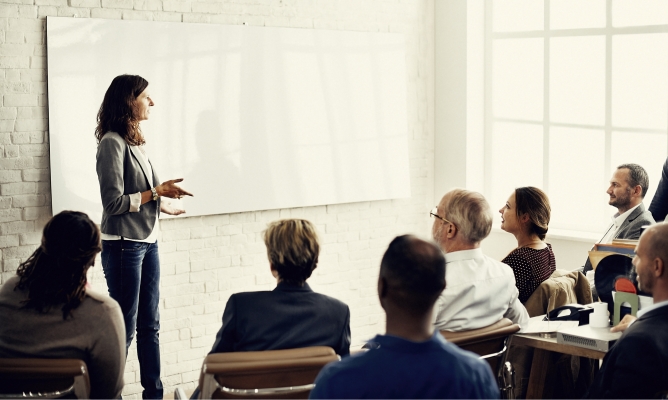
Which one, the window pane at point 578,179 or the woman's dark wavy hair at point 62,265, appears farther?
the window pane at point 578,179

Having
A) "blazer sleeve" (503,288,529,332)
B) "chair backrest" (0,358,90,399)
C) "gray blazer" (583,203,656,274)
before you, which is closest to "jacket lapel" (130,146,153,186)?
"chair backrest" (0,358,90,399)

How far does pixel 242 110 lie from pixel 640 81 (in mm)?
2851

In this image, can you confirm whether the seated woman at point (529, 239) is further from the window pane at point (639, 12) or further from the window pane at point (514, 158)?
the window pane at point (514, 158)

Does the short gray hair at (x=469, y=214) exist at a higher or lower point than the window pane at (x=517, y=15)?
lower

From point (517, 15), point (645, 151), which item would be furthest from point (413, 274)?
point (517, 15)

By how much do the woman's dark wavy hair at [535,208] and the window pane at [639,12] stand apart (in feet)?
8.40

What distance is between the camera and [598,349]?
3.14 meters

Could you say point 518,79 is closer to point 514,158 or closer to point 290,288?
point 514,158

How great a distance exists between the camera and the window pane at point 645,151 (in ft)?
19.7

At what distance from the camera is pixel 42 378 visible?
2572mm

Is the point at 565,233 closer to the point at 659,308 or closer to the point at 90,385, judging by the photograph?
the point at 659,308

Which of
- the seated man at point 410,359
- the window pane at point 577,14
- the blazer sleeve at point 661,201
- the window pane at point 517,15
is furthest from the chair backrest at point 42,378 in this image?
the window pane at point 517,15

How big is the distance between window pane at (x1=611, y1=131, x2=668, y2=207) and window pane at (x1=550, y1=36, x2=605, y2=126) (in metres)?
0.22

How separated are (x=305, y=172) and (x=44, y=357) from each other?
3.52 metres
